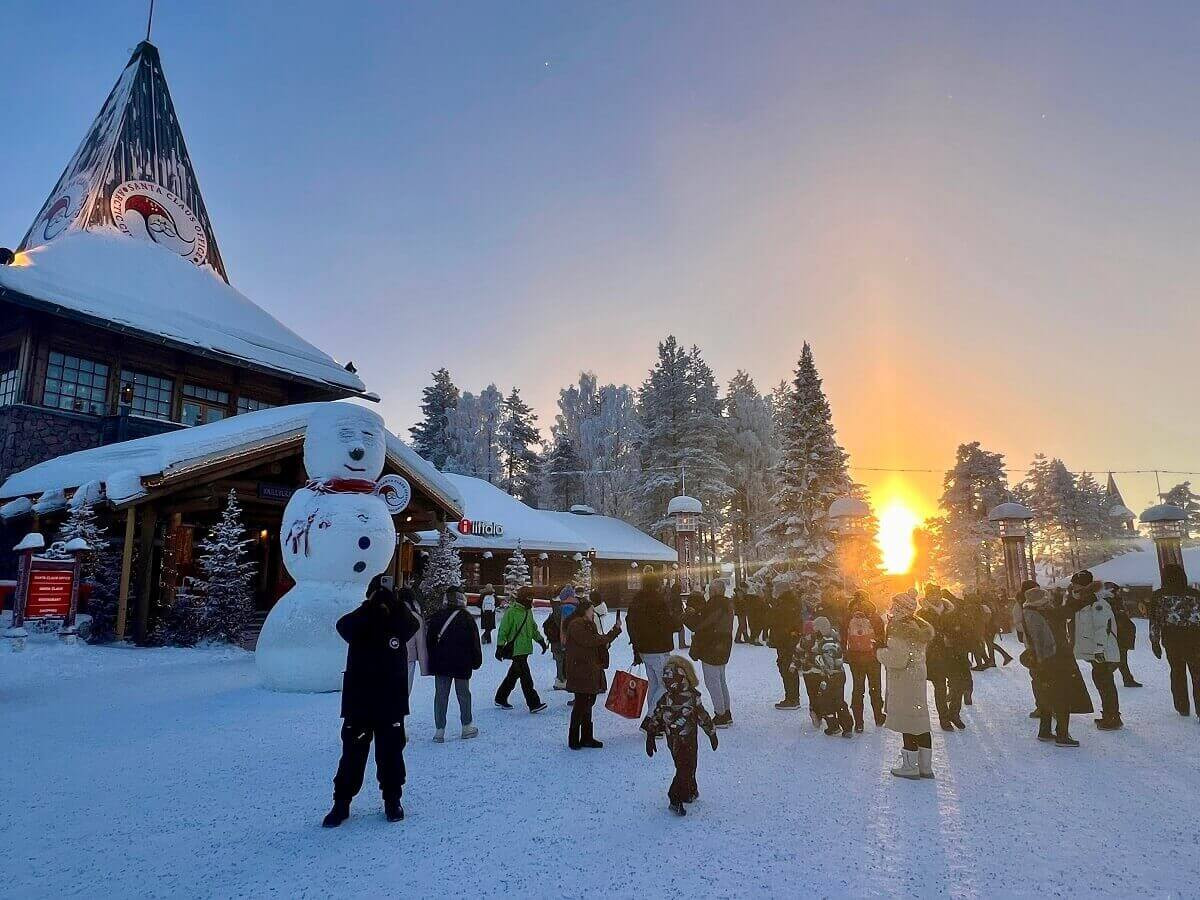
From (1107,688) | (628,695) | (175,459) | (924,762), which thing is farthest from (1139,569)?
(175,459)

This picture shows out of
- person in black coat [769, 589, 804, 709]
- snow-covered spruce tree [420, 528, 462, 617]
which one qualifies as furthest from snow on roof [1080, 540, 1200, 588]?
snow-covered spruce tree [420, 528, 462, 617]

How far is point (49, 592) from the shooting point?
12250mm

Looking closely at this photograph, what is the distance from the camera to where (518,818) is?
4887mm

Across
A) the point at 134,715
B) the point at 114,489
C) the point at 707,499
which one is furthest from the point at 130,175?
the point at 707,499

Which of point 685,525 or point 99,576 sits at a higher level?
point 685,525

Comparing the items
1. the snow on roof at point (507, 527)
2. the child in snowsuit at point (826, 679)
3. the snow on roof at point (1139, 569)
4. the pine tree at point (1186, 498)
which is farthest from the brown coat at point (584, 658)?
the pine tree at point (1186, 498)

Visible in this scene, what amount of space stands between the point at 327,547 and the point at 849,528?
852 inches

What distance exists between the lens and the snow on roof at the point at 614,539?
3278 cm

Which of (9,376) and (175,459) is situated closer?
(175,459)

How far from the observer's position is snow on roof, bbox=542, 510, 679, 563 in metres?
32.8

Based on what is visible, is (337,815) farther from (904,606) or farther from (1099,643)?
(1099,643)

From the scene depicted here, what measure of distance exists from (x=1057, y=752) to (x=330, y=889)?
684 centimetres

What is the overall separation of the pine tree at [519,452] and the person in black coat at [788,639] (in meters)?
39.6

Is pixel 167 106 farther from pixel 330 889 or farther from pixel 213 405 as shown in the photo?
pixel 330 889
